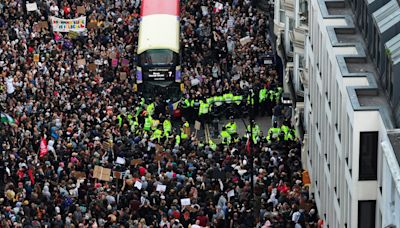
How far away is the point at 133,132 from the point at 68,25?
16.0m

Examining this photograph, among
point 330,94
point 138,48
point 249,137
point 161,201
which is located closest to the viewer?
point 330,94

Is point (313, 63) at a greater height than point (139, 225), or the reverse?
point (313, 63)

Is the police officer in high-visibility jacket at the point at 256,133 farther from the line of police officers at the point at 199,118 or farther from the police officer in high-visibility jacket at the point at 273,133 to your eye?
the police officer in high-visibility jacket at the point at 273,133

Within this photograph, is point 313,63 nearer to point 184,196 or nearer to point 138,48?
point 184,196

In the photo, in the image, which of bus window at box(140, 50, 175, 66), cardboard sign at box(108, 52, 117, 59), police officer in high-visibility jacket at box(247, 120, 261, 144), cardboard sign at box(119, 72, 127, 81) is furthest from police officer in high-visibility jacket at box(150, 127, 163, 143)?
cardboard sign at box(108, 52, 117, 59)

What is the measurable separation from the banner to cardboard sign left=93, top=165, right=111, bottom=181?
22.4 metres

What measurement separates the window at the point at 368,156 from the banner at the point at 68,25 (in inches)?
1502

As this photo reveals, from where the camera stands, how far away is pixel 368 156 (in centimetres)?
5175

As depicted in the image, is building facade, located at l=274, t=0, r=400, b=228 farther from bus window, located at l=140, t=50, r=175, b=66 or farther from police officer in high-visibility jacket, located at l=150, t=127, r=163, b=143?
bus window, located at l=140, t=50, r=175, b=66

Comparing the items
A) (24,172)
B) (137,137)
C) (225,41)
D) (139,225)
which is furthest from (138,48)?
(139,225)

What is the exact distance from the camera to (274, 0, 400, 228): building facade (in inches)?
1993

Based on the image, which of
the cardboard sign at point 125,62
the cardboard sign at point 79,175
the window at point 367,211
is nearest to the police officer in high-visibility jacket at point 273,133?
the cardboard sign at point 79,175

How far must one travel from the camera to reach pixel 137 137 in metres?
72.4

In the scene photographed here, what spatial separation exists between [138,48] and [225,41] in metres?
5.42
